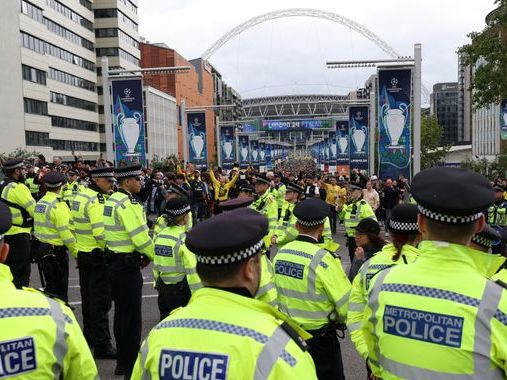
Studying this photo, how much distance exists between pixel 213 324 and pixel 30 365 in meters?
0.91

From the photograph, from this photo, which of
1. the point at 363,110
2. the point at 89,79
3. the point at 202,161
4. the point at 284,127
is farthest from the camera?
the point at 284,127

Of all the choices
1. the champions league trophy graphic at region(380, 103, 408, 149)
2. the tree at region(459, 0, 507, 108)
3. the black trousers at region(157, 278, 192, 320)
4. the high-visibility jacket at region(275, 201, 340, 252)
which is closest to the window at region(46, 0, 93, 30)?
the tree at region(459, 0, 507, 108)

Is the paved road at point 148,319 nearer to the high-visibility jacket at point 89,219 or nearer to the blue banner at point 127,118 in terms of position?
the high-visibility jacket at point 89,219

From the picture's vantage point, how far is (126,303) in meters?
5.97

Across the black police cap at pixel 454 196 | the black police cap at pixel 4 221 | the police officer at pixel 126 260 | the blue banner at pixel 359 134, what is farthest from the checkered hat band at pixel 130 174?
the blue banner at pixel 359 134

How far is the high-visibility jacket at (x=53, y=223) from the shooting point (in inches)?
299

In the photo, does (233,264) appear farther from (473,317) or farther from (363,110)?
(363,110)

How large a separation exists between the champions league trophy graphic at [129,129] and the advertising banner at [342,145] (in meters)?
15.6

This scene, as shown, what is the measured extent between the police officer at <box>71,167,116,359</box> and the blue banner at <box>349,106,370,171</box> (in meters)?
18.6

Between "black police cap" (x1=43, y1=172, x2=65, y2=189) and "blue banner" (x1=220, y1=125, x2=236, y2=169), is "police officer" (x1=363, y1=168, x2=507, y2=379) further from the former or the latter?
"blue banner" (x1=220, y1=125, x2=236, y2=169)

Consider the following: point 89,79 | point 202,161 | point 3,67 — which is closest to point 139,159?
point 202,161

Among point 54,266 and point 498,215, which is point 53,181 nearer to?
point 54,266

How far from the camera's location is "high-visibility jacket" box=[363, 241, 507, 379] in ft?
7.32

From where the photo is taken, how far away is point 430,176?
8.27 ft
